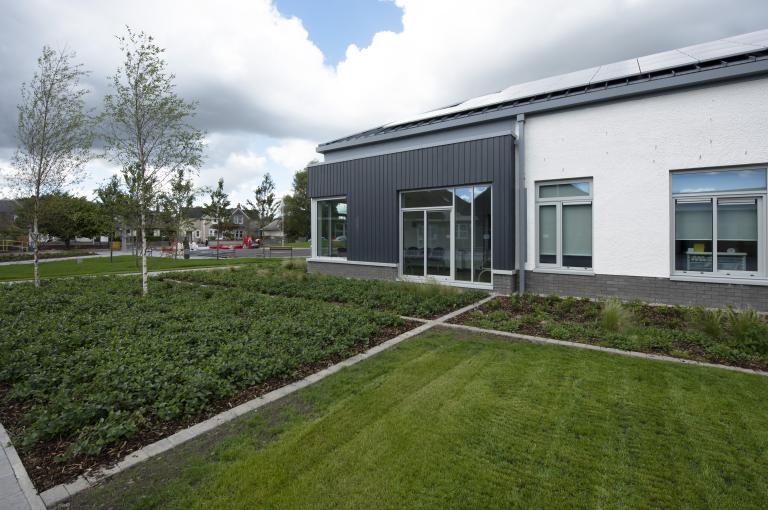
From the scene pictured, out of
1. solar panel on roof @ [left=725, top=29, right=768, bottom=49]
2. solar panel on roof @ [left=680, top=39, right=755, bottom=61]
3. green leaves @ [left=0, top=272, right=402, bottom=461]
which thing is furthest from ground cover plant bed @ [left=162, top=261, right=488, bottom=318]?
solar panel on roof @ [left=725, top=29, right=768, bottom=49]

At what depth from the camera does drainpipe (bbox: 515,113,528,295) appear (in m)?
10.5

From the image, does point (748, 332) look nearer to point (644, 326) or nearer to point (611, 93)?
point (644, 326)

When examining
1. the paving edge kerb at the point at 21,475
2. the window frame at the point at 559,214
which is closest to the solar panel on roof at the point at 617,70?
the window frame at the point at 559,214

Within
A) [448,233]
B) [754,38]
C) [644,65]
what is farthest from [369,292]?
[754,38]

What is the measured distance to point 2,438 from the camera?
141 inches

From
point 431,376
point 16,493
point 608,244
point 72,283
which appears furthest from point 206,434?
point 72,283

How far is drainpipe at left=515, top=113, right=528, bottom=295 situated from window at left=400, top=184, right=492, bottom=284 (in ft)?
2.55

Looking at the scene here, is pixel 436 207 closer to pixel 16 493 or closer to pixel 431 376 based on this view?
pixel 431 376

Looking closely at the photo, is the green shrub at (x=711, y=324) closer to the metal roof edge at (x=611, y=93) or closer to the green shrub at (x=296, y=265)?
the metal roof edge at (x=611, y=93)

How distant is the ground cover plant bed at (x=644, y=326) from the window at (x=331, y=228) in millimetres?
7166

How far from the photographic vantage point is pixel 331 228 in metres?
15.2

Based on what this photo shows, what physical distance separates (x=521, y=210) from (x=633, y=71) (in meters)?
4.20

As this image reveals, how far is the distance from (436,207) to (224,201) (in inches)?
1661

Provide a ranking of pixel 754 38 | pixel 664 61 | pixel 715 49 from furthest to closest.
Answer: pixel 664 61 < pixel 754 38 < pixel 715 49
